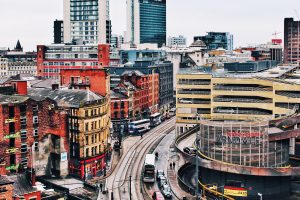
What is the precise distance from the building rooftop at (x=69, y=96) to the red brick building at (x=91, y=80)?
8700 millimetres

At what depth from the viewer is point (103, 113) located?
5089 inches

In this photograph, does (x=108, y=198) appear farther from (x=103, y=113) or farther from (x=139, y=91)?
(x=139, y=91)

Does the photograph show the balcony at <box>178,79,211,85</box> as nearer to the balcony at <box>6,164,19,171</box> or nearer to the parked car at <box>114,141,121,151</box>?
the parked car at <box>114,141,121,151</box>

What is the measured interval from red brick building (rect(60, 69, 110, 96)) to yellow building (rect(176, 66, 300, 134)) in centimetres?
3056

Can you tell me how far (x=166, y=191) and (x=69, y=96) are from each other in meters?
36.8

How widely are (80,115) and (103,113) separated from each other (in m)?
9.68

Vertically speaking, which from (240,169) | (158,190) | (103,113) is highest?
A: (103,113)

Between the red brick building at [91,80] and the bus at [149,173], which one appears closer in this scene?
the bus at [149,173]

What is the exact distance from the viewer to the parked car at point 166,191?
10769cm

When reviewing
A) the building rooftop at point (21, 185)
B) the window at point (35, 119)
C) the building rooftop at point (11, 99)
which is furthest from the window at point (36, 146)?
the building rooftop at point (21, 185)

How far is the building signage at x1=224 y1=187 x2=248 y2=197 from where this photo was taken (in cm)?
10575

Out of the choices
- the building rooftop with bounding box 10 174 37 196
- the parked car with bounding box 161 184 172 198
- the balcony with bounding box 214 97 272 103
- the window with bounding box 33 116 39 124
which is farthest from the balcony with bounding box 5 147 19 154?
the balcony with bounding box 214 97 272 103

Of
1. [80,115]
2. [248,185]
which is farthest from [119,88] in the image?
[248,185]

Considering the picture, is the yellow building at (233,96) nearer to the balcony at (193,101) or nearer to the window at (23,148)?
the balcony at (193,101)
